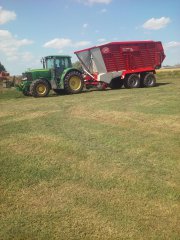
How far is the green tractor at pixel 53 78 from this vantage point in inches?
631

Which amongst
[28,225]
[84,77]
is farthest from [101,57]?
[28,225]

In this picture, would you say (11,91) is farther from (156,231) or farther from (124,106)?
(156,231)

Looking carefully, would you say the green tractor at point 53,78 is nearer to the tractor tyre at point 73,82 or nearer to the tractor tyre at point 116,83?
the tractor tyre at point 73,82

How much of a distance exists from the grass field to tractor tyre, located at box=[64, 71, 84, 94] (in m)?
7.57

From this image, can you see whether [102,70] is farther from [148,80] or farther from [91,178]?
[91,178]

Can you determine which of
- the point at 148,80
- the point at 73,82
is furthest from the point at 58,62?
the point at 148,80

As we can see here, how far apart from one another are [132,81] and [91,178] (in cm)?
1365

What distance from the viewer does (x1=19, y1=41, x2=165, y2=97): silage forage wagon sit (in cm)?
1633

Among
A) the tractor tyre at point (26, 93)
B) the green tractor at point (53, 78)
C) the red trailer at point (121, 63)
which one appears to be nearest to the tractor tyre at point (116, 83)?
the red trailer at point (121, 63)

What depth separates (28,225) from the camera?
3.99m

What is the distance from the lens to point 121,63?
17812 millimetres

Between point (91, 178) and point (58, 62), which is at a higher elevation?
point (58, 62)

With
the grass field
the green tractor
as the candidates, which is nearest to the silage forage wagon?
the green tractor

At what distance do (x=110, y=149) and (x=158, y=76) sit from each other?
2631 centimetres
